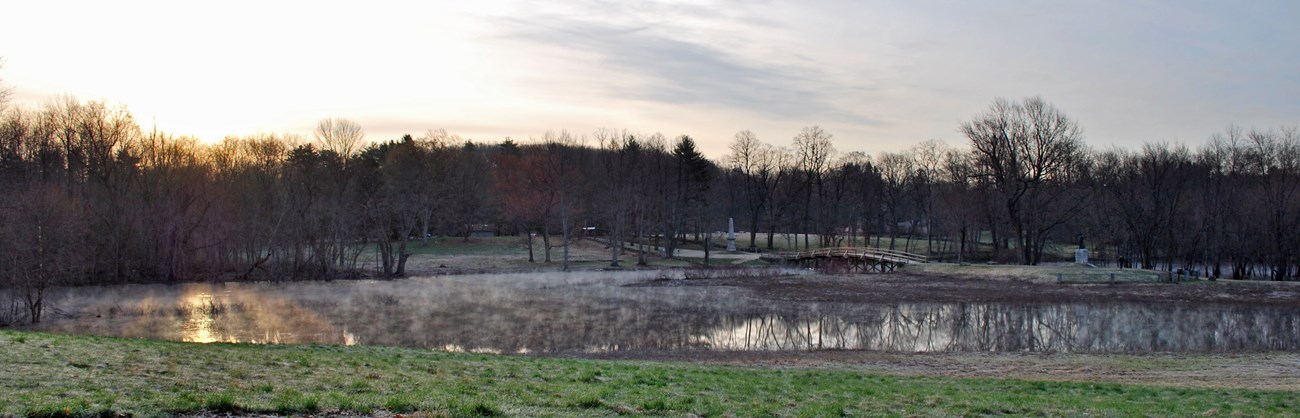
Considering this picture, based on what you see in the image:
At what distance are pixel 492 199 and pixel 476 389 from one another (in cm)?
7073

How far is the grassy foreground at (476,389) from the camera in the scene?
9773mm

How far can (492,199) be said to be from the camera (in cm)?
8131

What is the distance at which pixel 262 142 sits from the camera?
61.5 metres

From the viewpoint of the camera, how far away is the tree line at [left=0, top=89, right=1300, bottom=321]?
44.9 meters

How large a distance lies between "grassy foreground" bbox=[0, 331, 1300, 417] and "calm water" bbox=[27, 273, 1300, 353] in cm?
761

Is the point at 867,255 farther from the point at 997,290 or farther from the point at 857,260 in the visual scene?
the point at 997,290

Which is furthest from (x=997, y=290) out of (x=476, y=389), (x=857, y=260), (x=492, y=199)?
(x=492, y=199)

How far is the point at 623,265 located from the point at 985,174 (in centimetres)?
2814

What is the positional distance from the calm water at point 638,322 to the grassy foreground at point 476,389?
25.0ft

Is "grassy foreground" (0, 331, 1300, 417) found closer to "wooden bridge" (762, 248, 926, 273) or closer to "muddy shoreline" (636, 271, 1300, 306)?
"muddy shoreline" (636, 271, 1300, 306)

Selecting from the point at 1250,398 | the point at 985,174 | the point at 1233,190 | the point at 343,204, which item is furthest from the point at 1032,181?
the point at 1250,398

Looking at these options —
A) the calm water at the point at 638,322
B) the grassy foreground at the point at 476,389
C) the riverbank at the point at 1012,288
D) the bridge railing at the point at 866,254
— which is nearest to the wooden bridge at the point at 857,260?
the bridge railing at the point at 866,254

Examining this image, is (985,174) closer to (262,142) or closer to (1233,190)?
(1233,190)

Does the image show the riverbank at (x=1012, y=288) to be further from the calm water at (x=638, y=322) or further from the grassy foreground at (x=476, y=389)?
the grassy foreground at (x=476, y=389)
